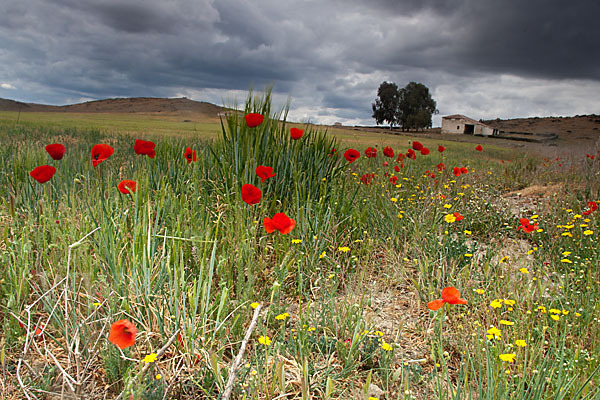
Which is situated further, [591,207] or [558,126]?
[558,126]

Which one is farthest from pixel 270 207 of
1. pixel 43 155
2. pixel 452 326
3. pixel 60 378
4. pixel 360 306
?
pixel 43 155

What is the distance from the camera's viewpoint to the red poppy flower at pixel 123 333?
140cm

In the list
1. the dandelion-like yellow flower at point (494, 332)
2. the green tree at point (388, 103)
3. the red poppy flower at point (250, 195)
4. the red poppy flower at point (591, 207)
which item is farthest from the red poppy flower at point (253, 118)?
the green tree at point (388, 103)

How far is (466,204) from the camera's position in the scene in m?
5.03

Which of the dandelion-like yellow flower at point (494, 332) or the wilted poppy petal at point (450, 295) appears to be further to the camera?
the dandelion-like yellow flower at point (494, 332)

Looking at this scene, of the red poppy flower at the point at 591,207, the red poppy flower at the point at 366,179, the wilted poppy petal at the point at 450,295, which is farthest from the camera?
the red poppy flower at the point at 366,179

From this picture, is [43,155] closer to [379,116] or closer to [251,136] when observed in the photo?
[251,136]

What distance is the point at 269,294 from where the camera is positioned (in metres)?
2.66

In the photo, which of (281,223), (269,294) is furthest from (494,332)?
(269,294)

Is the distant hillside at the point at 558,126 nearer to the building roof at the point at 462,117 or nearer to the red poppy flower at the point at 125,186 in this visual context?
the building roof at the point at 462,117

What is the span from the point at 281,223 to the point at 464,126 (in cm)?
6767

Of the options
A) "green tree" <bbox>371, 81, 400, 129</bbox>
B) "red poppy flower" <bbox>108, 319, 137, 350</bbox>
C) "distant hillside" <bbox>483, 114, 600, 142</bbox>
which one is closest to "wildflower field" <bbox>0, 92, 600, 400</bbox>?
"red poppy flower" <bbox>108, 319, 137, 350</bbox>

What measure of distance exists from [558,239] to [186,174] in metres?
3.85

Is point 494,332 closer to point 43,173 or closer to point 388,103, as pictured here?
point 43,173
